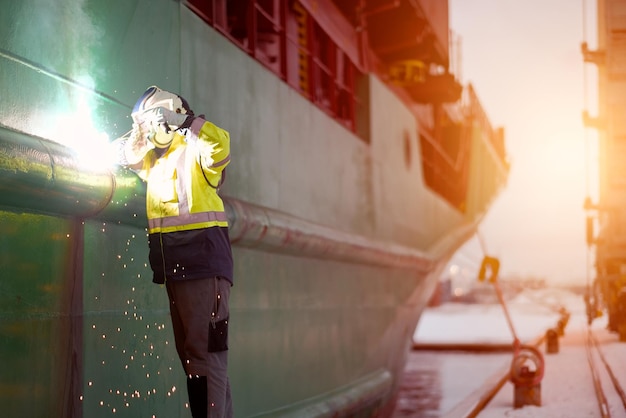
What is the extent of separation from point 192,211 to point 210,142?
11.2 inches

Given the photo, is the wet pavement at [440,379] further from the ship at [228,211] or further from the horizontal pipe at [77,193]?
the horizontal pipe at [77,193]

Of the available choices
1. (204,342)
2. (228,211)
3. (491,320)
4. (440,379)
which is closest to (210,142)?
(204,342)

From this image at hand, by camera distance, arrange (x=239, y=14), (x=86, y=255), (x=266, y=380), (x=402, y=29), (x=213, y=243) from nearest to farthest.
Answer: (x=213, y=243) < (x=86, y=255) < (x=266, y=380) < (x=239, y=14) < (x=402, y=29)

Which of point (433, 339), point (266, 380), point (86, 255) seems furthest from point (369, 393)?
point (433, 339)

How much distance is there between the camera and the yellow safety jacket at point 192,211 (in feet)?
10.9

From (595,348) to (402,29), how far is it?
5.87 m

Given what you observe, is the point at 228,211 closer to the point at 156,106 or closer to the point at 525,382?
the point at 156,106

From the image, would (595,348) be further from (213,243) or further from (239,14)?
(213,243)

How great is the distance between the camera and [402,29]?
42.2ft

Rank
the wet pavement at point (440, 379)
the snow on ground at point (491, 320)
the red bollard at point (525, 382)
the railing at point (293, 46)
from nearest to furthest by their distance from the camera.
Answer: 1. the railing at point (293, 46)
2. the red bollard at point (525, 382)
3. the wet pavement at point (440, 379)
4. the snow on ground at point (491, 320)

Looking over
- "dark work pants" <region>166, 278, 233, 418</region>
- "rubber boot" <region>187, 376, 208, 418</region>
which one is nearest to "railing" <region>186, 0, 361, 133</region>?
"dark work pants" <region>166, 278, 233, 418</region>

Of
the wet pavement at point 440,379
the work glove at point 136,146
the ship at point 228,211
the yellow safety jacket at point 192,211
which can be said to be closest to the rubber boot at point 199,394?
the yellow safety jacket at point 192,211

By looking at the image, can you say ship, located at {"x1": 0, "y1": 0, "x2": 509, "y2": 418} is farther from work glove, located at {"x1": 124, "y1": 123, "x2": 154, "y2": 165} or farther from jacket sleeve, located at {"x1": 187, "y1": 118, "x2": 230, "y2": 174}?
jacket sleeve, located at {"x1": 187, "y1": 118, "x2": 230, "y2": 174}

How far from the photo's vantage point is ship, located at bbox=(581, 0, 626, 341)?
45.6 ft
